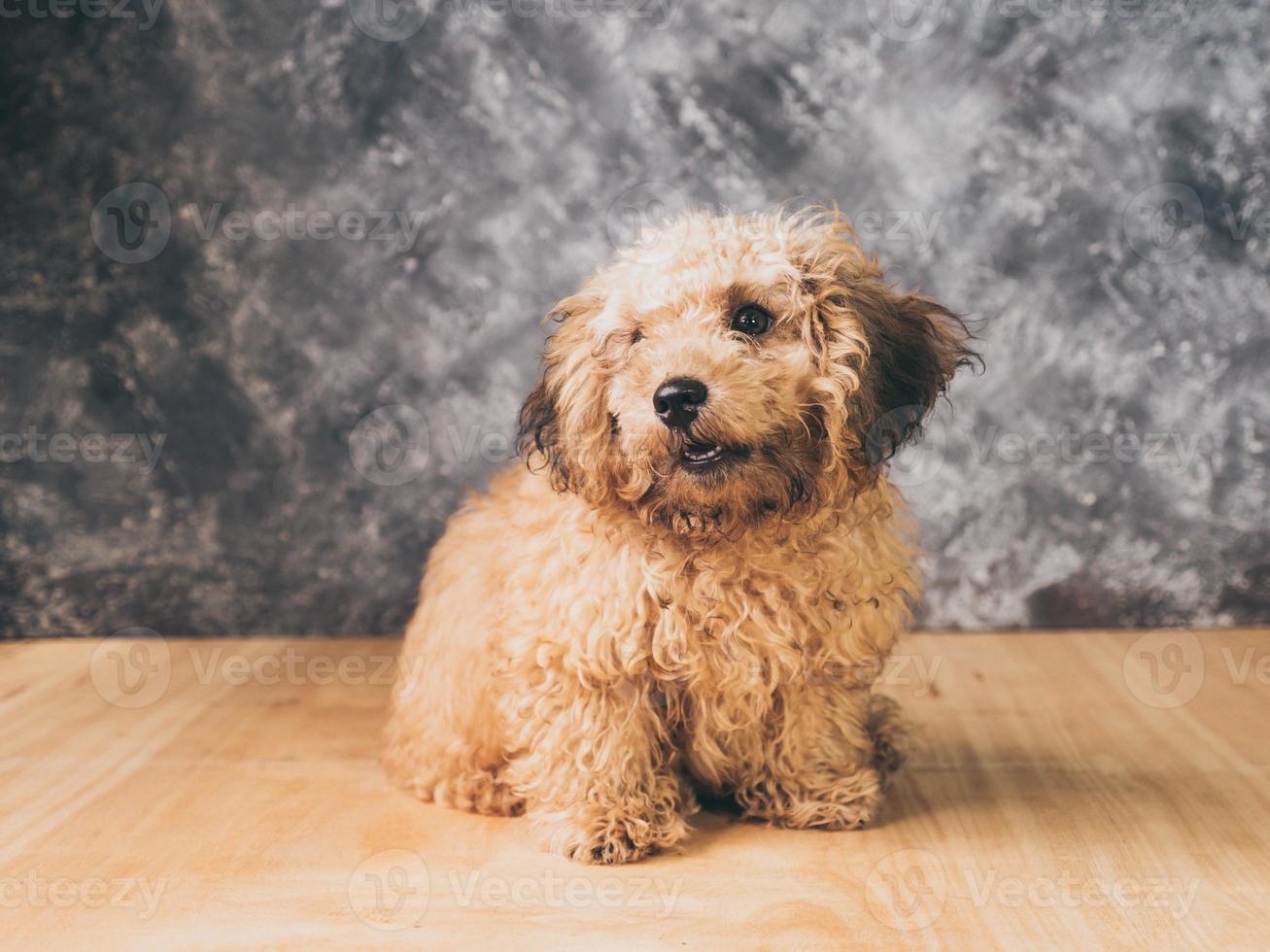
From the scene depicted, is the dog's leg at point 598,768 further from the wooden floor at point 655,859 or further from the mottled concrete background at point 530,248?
the mottled concrete background at point 530,248

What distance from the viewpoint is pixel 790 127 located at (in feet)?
13.4

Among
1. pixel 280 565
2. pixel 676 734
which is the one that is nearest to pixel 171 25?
pixel 280 565

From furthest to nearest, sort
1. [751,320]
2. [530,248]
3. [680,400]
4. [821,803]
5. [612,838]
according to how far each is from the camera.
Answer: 1. [530,248]
2. [821,803]
3. [612,838]
4. [751,320]
5. [680,400]

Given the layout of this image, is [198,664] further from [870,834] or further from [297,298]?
[870,834]

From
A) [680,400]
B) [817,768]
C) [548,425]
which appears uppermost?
[680,400]

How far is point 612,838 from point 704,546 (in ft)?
2.10

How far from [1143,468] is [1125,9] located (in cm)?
150

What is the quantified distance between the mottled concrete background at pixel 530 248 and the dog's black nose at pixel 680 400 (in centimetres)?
194

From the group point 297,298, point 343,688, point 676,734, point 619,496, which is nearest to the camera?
point 619,496

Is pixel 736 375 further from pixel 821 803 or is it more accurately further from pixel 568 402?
pixel 821 803

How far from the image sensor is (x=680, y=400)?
2312 mm

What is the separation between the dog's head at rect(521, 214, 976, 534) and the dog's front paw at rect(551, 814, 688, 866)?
0.65m

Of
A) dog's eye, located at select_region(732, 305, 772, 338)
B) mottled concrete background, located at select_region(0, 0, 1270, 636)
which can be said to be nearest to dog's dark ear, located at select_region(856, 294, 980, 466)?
dog's eye, located at select_region(732, 305, 772, 338)

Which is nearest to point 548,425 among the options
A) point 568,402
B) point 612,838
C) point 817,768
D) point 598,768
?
point 568,402
